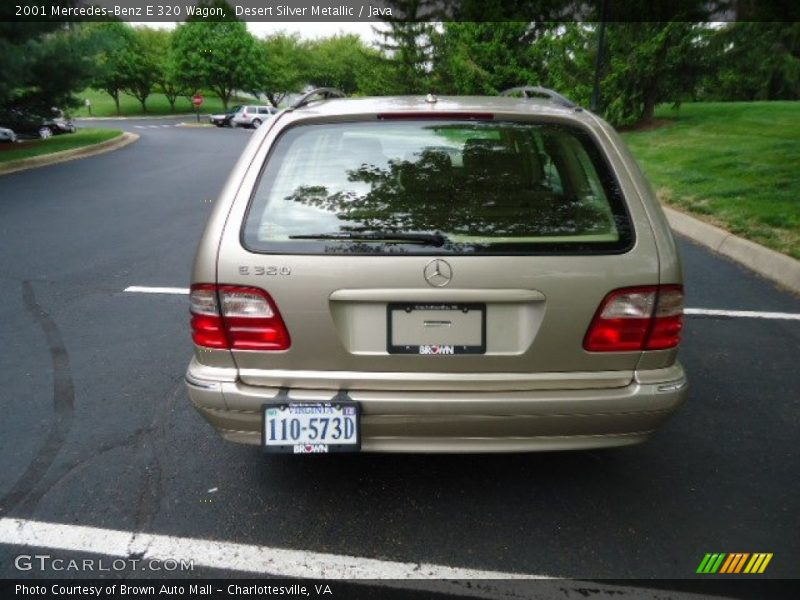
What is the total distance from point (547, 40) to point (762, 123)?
12727 millimetres

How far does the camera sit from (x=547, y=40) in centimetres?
2833

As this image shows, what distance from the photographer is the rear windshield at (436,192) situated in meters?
2.39

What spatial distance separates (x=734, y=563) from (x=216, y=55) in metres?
63.8

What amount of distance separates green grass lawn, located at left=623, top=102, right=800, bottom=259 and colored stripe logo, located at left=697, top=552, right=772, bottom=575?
184 inches

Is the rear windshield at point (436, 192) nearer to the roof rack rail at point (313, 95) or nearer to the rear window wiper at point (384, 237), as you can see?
the rear window wiper at point (384, 237)

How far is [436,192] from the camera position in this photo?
102 inches

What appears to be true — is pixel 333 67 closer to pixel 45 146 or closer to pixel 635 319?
pixel 45 146

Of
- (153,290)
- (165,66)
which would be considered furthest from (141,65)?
(153,290)

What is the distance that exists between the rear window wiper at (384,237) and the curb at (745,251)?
476 centimetres

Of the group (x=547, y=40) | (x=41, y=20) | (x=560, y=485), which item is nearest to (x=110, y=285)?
(x=560, y=485)

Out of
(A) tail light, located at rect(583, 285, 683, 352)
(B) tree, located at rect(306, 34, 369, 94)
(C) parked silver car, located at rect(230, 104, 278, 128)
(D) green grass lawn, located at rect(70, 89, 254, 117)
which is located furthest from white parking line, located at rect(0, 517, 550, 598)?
(B) tree, located at rect(306, 34, 369, 94)

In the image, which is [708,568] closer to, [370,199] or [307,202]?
[370,199]

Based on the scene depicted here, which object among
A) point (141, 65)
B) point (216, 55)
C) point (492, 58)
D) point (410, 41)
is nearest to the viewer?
point (492, 58)

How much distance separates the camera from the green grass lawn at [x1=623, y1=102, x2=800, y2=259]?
7.54 metres
